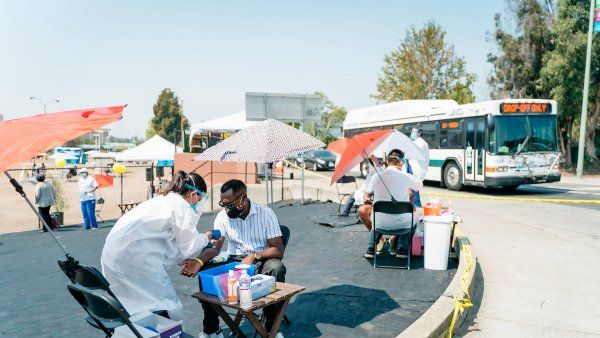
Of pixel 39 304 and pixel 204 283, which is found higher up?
pixel 204 283

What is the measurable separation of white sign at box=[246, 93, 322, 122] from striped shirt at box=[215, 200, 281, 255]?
28.1ft

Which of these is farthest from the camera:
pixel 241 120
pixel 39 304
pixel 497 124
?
pixel 241 120

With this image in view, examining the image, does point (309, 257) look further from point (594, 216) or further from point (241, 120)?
point (241, 120)

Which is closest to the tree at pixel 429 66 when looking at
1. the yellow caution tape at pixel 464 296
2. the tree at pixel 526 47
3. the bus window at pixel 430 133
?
the tree at pixel 526 47

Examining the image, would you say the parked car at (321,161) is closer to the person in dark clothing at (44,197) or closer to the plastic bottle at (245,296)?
the person in dark clothing at (44,197)

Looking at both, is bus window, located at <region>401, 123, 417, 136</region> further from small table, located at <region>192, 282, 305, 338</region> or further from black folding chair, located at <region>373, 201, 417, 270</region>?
small table, located at <region>192, 282, 305, 338</region>

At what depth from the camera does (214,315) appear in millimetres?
3982

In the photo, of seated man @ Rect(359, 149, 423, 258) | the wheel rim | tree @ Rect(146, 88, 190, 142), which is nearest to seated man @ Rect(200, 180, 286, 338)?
seated man @ Rect(359, 149, 423, 258)

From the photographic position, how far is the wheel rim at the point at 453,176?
52.8ft

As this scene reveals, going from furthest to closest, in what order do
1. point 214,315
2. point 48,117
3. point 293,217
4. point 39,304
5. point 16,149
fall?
point 293,217
point 39,304
point 214,315
point 48,117
point 16,149

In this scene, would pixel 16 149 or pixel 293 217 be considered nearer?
pixel 16 149

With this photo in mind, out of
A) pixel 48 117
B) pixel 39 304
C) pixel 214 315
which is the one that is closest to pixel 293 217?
pixel 39 304

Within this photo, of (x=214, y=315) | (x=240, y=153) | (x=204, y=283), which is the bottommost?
(x=214, y=315)

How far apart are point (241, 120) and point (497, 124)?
10.7 metres
